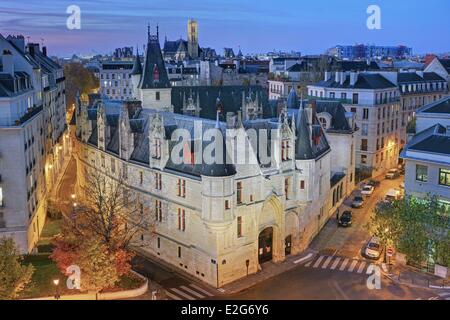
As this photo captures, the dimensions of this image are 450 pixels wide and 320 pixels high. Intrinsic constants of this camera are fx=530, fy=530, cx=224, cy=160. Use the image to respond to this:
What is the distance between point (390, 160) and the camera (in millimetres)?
101625

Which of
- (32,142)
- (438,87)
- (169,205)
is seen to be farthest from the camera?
(438,87)

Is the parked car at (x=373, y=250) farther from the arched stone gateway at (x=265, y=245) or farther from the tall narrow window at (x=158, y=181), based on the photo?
the tall narrow window at (x=158, y=181)

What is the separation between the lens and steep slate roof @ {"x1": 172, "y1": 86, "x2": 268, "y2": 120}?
3438 inches

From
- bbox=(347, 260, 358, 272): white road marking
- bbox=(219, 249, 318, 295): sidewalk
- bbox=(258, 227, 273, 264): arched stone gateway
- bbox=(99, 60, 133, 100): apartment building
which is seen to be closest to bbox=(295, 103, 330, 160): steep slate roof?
bbox=(258, 227, 273, 264): arched stone gateway

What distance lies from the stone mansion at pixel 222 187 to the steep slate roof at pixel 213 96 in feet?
52.4

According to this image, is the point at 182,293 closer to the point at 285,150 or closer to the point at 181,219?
the point at 181,219

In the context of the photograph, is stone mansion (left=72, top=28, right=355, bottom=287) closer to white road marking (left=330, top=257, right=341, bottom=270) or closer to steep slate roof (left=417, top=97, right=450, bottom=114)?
white road marking (left=330, top=257, right=341, bottom=270)

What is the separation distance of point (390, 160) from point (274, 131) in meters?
53.9

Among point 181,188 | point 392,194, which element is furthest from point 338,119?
point 181,188

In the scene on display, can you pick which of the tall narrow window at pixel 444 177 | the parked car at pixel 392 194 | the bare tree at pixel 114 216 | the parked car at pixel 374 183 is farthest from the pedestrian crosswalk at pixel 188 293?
the parked car at pixel 374 183

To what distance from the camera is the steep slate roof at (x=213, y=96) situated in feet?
286

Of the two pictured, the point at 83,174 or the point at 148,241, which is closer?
the point at 148,241

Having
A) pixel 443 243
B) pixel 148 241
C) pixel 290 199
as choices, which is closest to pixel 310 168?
pixel 290 199
